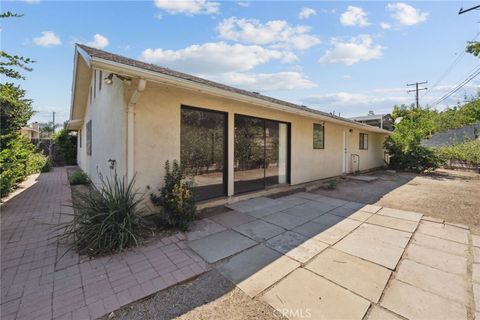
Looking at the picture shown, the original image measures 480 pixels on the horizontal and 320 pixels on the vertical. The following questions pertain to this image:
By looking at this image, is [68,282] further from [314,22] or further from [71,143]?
[71,143]

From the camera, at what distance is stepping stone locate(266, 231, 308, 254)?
336cm

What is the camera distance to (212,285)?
2.52 m

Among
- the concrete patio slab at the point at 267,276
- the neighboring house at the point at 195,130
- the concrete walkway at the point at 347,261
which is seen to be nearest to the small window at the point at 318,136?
the neighboring house at the point at 195,130

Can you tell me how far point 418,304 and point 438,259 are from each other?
1.34 metres

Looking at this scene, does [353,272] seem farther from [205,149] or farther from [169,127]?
[169,127]

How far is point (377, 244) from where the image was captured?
3514 mm

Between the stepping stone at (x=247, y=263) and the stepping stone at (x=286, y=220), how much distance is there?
1.03 m

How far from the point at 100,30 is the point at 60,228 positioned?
5.72 metres

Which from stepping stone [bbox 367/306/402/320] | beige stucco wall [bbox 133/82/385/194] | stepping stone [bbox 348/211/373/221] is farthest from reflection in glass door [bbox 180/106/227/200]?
stepping stone [bbox 367/306/402/320]

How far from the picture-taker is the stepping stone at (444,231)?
3815mm

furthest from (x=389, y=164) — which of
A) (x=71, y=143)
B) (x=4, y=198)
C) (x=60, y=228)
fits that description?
(x=71, y=143)

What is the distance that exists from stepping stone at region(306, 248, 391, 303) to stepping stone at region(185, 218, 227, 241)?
5.78ft

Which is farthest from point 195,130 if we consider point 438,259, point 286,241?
point 438,259

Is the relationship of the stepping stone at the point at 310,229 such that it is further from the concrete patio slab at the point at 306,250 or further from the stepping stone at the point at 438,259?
the stepping stone at the point at 438,259
